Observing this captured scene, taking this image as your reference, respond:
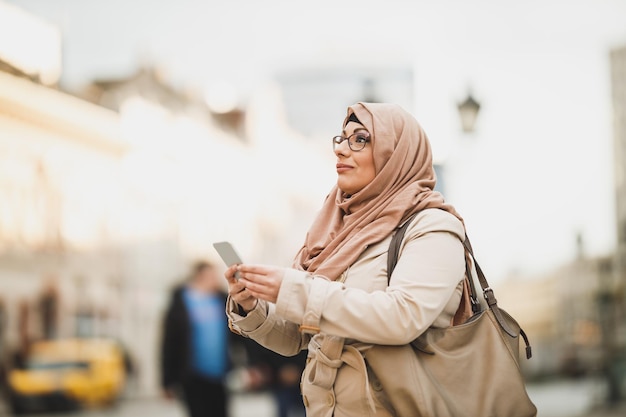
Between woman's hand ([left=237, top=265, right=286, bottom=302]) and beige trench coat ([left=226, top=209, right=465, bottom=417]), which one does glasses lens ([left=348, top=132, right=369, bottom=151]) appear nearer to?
beige trench coat ([left=226, top=209, right=465, bottom=417])

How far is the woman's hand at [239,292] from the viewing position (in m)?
3.13

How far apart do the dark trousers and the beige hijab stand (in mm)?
5391

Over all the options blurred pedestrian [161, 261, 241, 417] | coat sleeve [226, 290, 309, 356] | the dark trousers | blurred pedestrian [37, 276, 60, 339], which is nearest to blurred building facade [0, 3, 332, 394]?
blurred pedestrian [37, 276, 60, 339]

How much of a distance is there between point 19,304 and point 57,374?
6.03 m

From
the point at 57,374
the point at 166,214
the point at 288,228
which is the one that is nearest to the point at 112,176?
the point at 166,214

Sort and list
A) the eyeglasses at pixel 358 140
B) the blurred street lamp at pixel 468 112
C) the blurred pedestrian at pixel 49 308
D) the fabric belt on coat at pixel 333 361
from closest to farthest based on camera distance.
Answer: the fabric belt on coat at pixel 333 361 < the eyeglasses at pixel 358 140 < the blurred street lamp at pixel 468 112 < the blurred pedestrian at pixel 49 308

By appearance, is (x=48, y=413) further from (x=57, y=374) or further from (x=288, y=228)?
(x=288, y=228)

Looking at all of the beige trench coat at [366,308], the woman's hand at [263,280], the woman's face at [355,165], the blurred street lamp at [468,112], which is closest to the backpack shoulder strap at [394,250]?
the beige trench coat at [366,308]

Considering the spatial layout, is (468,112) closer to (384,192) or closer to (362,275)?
(384,192)

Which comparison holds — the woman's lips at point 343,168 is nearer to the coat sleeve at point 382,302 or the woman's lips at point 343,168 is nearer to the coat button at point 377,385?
the coat sleeve at point 382,302

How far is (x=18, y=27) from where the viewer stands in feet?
104

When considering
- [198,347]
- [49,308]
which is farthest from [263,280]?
[49,308]

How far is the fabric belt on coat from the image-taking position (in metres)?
3.05

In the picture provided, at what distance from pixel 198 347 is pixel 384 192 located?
5.60 meters
